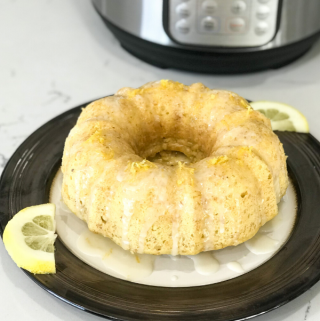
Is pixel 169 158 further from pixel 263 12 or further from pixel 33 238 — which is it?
pixel 263 12

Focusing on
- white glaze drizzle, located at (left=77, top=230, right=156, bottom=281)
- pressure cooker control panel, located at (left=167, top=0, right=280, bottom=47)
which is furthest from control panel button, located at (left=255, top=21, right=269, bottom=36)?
white glaze drizzle, located at (left=77, top=230, right=156, bottom=281)

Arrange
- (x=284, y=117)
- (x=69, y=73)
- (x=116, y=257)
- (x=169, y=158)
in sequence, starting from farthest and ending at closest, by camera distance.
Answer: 1. (x=69, y=73)
2. (x=284, y=117)
3. (x=169, y=158)
4. (x=116, y=257)

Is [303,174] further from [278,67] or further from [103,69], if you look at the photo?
[103,69]

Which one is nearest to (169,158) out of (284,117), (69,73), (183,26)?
(284,117)

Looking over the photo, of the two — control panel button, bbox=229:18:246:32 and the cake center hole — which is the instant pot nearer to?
control panel button, bbox=229:18:246:32

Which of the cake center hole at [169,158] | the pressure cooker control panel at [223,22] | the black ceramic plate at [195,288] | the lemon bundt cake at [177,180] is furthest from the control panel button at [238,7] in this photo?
the black ceramic plate at [195,288]

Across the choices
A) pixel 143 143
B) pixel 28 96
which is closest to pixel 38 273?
pixel 143 143

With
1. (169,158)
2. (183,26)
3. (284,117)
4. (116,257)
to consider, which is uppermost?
(183,26)
